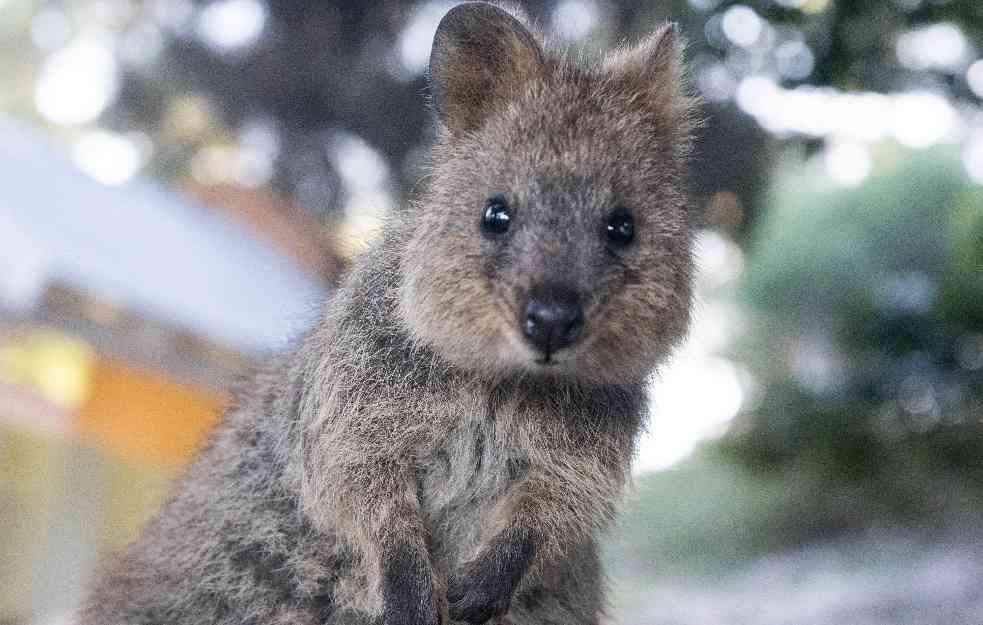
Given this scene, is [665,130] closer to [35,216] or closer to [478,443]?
[478,443]

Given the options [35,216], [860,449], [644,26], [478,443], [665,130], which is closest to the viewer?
[478,443]

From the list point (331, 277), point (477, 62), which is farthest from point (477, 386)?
point (331, 277)

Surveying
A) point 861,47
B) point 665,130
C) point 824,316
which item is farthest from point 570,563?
point 824,316

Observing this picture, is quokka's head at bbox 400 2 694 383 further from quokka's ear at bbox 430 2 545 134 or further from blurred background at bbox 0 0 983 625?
blurred background at bbox 0 0 983 625

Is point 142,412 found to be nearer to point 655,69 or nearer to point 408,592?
point 408,592

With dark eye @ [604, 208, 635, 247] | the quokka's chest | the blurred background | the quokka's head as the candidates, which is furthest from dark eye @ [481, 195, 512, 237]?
the blurred background

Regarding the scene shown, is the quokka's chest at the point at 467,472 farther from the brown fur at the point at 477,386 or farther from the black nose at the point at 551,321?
the black nose at the point at 551,321

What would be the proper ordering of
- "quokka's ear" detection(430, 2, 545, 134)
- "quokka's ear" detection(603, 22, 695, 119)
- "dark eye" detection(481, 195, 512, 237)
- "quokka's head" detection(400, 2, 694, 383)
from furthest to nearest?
"quokka's ear" detection(603, 22, 695, 119), "quokka's ear" detection(430, 2, 545, 134), "dark eye" detection(481, 195, 512, 237), "quokka's head" detection(400, 2, 694, 383)
